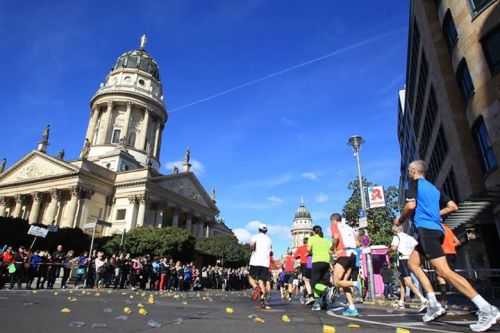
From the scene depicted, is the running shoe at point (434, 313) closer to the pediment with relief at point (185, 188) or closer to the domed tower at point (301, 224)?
the pediment with relief at point (185, 188)

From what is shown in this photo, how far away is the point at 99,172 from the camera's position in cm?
5462

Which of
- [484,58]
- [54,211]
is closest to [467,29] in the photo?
[484,58]

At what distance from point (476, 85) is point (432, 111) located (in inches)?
332

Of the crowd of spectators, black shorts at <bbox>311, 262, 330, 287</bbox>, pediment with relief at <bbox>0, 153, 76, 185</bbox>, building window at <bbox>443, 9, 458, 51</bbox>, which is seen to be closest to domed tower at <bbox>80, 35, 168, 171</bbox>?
pediment with relief at <bbox>0, 153, 76, 185</bbox>

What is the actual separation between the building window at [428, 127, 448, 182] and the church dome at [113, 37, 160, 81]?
66154 mm

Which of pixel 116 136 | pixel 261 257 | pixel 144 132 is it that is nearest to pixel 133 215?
pixel 116 136

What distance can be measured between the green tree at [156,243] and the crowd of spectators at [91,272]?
35.1ft

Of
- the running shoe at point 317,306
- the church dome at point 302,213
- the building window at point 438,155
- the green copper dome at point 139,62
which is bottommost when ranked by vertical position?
the running shoe at point 317,306

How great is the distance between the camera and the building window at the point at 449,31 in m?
20.4

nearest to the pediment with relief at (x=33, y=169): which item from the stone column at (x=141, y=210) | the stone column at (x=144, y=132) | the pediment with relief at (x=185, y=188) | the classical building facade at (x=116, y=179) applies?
the classical building facade at (x=116, y=179)

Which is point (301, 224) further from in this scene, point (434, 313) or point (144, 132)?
point (434, 313)

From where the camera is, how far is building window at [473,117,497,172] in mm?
17900

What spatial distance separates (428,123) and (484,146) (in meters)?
9.87

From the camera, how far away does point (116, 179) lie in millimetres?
56844
